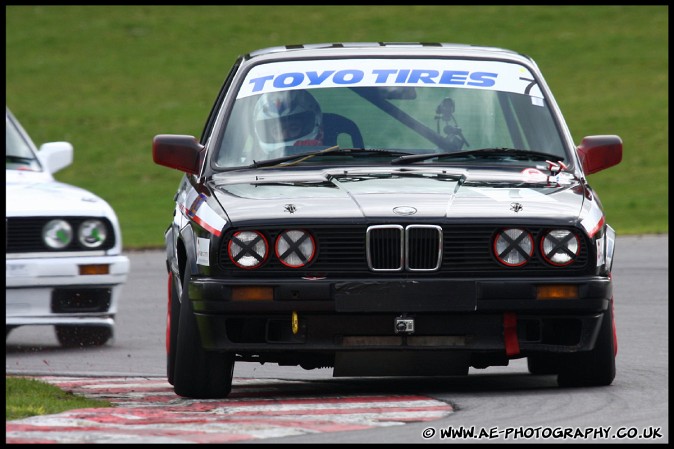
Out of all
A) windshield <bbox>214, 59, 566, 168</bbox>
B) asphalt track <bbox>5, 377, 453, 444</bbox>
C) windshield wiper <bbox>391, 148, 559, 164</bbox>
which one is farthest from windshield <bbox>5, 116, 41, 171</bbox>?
windshield wiper <bbox>391, 148, 559, 164</bbox>

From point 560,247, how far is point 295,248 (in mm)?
1177

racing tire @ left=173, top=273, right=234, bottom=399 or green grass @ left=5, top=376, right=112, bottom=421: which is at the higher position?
racing tire @ left=173, top=273, right=234, bottom=399

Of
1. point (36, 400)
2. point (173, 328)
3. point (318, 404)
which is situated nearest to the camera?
point (318, 404)

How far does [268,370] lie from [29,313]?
2145mm

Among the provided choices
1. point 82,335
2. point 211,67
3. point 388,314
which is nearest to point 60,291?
point 82,335

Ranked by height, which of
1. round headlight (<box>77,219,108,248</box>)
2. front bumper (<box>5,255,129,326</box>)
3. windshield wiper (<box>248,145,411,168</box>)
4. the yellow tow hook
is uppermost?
windshield wiper (<box>248,145,411,168</box>)

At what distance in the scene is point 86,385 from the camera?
893 cm

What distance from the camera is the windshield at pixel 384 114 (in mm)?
8508

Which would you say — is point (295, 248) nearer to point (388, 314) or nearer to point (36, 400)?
point (388, 314)

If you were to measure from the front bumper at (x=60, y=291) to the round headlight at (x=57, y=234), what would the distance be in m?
0.10

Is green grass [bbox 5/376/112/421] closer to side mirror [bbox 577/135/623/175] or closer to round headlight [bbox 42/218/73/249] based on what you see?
side mirror [bbox 577/135/623/175]

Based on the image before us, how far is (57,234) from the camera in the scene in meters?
11.5

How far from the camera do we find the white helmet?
8.55 metres

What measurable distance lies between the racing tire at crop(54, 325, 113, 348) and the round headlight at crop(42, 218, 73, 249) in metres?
0.65
